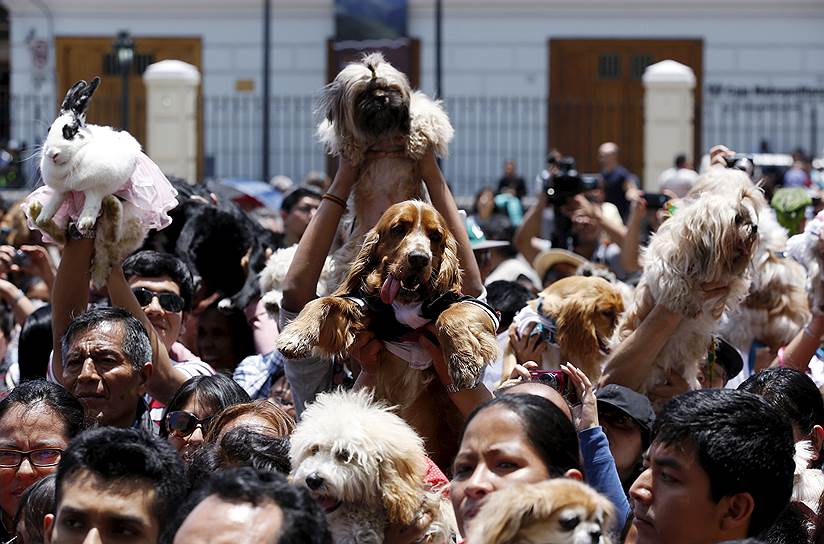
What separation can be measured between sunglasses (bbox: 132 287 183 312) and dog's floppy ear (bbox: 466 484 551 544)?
3.17 meters

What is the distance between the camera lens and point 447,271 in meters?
4.55

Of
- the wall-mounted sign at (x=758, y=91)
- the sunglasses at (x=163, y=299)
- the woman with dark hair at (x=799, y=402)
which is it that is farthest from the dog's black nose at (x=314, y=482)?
the wall-mounted sign at (x=758, y=91)

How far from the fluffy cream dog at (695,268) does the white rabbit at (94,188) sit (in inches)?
76.7

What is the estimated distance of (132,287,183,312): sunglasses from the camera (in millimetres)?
6164

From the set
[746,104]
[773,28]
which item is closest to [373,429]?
[746,104]

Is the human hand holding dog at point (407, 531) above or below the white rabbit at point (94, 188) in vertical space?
below

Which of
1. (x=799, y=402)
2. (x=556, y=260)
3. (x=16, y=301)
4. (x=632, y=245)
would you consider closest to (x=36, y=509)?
(x=799, y=402)

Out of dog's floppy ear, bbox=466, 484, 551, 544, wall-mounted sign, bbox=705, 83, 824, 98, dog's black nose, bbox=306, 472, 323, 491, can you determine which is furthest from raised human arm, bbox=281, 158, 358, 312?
wall-mounted sign, bbox=705, 83, 824, 98

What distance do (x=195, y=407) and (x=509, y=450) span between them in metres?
1.79

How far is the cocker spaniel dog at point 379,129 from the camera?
16.3 ft

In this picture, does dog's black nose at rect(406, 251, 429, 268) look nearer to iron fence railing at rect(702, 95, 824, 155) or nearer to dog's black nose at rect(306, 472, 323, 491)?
dog's black nose at rect(306, 472, 323, 491)

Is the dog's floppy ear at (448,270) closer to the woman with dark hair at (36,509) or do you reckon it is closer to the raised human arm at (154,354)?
the woman with dark hair at (36,509)

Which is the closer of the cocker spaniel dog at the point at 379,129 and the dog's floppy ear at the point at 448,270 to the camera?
the dog's floppy ear at the point at 448,270

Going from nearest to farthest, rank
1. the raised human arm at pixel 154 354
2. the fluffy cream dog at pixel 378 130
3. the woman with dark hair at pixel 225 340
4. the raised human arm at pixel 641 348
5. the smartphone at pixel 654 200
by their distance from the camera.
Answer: the fluffy cream dog at pixel 378 130, the raised human arm at pixel 641 348, the raised human arm at pixel 154 354, the woman with dark hair at pixel 225 340, the smartphone at pixel 654 200
